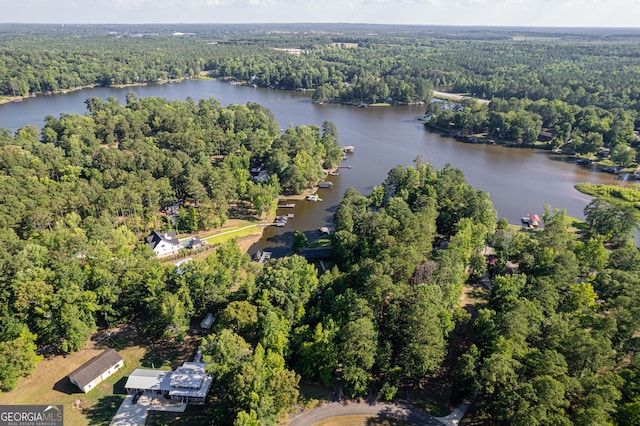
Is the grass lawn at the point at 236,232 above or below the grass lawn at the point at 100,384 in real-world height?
above

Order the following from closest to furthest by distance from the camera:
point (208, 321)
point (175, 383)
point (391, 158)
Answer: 1. point (175, 383)
2. point (208, 321)
3. point (391, 158)

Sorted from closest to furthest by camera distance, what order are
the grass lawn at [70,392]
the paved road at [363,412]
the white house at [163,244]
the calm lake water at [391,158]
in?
the paved road at [363,412] → the grass lawn at [70,392] → the white house at [163,244] → the calm lake water at [391,158]

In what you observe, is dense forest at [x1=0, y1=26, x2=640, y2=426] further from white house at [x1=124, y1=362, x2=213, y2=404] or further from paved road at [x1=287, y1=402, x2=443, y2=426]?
white house at [x1=124, y1=362, x2=213, y2=404]

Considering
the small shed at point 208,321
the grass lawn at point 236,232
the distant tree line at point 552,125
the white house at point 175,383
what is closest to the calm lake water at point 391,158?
the grass lawn at point 236,232

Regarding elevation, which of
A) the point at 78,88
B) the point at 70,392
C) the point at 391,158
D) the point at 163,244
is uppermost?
the point at 78,88

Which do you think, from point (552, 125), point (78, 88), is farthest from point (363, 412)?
point (78, 88)

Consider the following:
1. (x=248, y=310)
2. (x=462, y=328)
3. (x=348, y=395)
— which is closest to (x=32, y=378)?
(x=248, y=310)

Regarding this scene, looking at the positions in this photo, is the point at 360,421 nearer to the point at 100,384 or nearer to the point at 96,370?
the point at 100,384

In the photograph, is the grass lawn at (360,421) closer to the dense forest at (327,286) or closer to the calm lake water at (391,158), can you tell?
the dense forest at (327,286)
